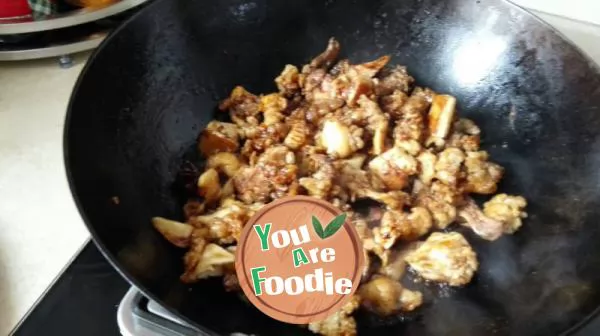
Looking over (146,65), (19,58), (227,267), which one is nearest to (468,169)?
(227,267)

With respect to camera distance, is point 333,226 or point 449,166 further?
point 449,166

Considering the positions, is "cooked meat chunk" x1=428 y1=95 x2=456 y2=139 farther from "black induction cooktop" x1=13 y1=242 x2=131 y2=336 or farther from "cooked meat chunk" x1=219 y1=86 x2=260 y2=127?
"black induction cooktop" x1=13 y1=242 x2=131 y2=336

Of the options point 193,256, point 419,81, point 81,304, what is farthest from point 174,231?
point 419,81

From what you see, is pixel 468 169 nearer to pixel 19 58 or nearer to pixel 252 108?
pixel 252 108

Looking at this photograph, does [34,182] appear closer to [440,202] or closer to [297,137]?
[297,137]

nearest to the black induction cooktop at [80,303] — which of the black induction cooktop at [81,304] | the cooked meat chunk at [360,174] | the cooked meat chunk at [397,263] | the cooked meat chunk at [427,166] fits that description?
the black induction cooktop at [81,304]
